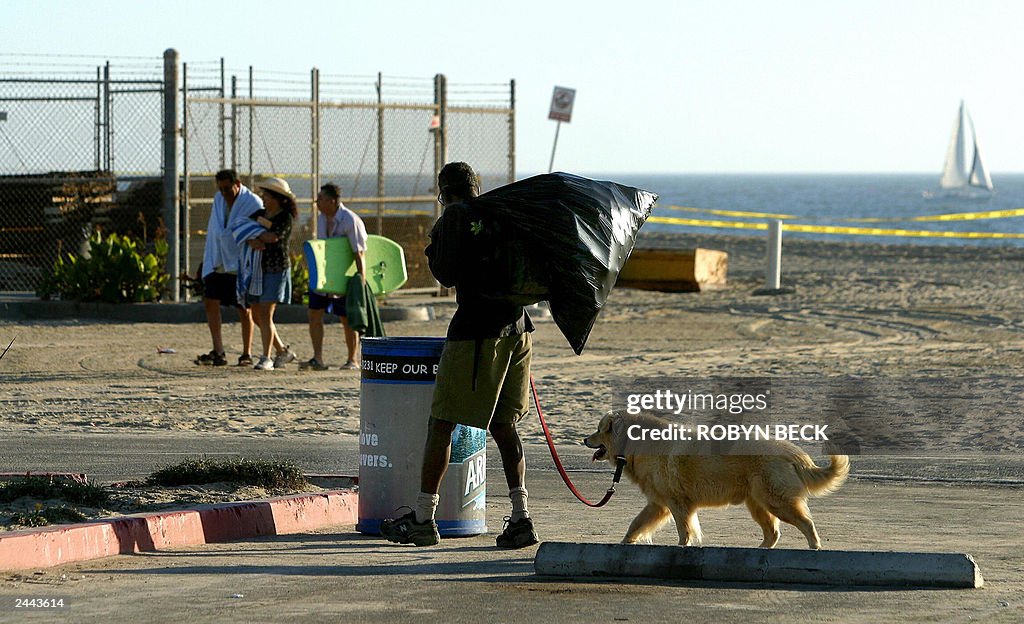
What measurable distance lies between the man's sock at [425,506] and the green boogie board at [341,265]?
7033 mm

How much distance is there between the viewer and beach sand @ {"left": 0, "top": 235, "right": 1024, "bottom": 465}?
13.1 metres

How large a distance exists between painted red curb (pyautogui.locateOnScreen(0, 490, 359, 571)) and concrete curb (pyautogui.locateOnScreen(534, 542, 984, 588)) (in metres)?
1.84

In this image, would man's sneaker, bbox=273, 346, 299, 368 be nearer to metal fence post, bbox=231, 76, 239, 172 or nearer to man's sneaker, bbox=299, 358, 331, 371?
man's sneaker, bbox=299, 358, 331, 371

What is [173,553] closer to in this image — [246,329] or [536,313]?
[246,329]

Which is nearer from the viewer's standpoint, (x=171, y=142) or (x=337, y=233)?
(x=337, y=233)

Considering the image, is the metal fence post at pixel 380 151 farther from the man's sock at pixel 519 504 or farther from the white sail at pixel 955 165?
the white sail at pixel 955 165

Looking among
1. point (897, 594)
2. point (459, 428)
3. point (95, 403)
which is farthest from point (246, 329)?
point (897, 594)

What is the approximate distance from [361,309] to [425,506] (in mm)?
7168

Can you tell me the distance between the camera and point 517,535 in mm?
7703

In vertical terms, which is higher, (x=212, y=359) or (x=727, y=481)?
(x=727, y=481)

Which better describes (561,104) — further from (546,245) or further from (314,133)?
(546,245)

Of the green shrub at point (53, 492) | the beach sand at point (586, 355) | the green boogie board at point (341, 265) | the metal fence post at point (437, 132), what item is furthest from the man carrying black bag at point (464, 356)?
the metal fence post at point (437, 132)

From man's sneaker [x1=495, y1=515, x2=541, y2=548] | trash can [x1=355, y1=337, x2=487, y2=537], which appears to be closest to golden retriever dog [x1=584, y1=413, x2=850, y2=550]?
man's sneaker [x1=495, y1=515, x2=541, y2=548]

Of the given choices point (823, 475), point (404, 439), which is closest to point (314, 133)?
point (404, 439)
